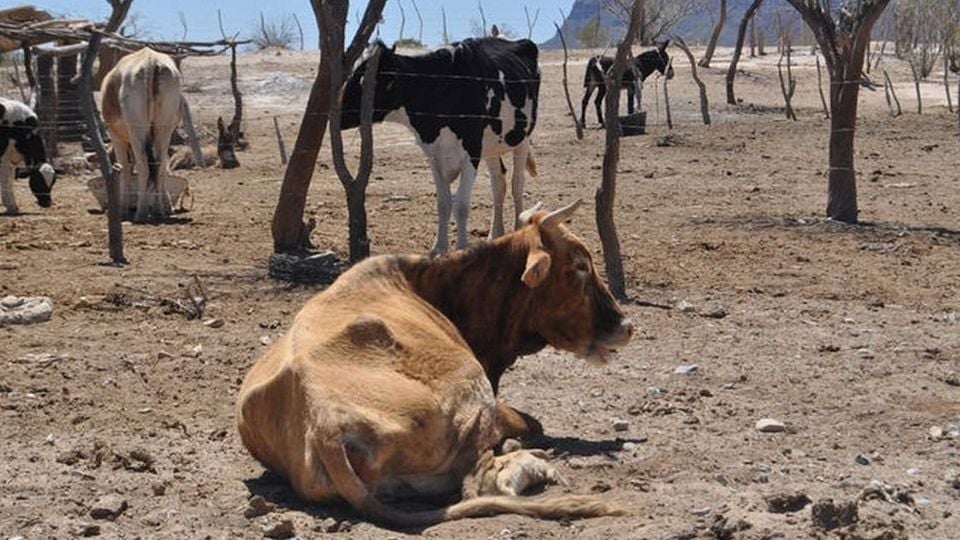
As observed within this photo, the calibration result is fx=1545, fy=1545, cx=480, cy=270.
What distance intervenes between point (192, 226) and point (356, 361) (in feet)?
32.6

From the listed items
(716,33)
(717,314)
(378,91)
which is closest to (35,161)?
(378,91)

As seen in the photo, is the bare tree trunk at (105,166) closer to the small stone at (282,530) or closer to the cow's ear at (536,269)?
the cow's ear at (536,269)

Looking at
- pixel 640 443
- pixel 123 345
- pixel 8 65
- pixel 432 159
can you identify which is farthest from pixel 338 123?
pixel 8 65

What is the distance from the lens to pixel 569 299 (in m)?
7.78

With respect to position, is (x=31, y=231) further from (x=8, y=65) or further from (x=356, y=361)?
(x=8, y=65)

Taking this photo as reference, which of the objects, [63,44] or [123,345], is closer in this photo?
[123,345]

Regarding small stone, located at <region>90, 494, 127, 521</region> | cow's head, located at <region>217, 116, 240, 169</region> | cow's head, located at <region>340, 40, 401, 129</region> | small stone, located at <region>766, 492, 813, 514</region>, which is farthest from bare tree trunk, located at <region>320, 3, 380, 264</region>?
cow's head, located at <region>217, 116, 240, 169</region>

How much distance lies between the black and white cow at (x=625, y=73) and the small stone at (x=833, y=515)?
844 inches

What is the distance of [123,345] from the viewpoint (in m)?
9.81

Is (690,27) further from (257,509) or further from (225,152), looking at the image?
(257,509)

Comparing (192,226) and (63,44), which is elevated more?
(63,44)

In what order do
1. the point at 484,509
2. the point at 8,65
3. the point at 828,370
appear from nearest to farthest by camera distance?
the point at 484,509
the point at 828,370
the point at 8,65

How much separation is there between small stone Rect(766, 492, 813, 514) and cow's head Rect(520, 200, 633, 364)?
1.87m

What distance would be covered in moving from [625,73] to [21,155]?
1472 centimetres
